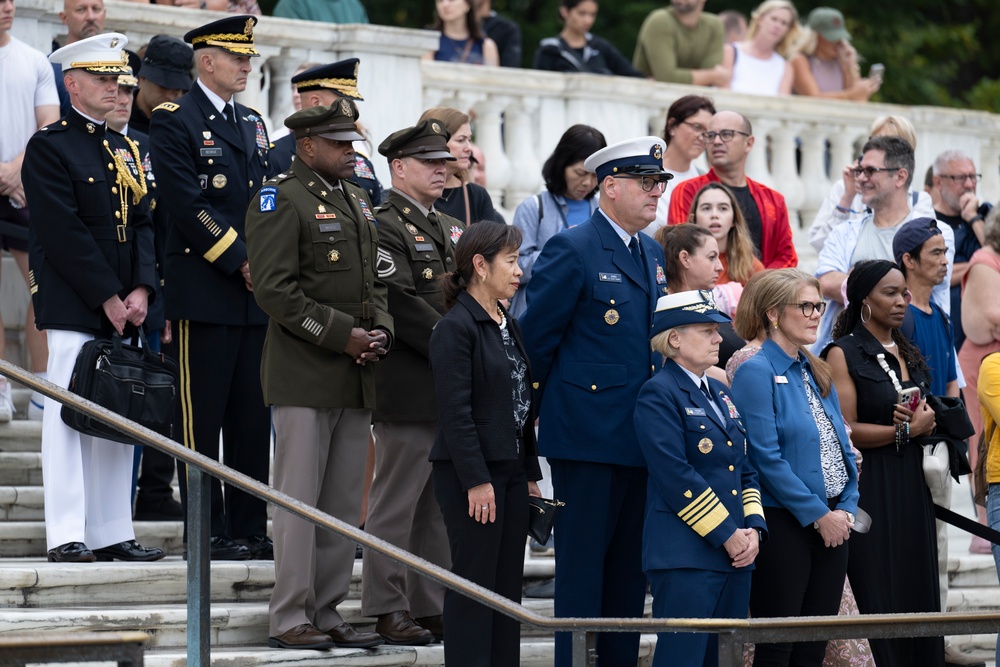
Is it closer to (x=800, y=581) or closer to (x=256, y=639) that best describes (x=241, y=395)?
(x=256, y=639)

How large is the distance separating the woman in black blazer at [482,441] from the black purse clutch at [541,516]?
45mm

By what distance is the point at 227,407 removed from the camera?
24.0 ft

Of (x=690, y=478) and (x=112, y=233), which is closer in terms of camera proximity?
(x=690, y=478)

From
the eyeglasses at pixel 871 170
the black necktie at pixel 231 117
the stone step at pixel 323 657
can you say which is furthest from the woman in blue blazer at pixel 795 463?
the black necktie at pixel 231 117

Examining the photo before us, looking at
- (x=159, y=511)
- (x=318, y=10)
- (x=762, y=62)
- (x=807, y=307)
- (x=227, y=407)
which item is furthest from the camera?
(x=762, y=62)

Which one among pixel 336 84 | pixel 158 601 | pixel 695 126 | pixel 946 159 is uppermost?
pixel 336 84

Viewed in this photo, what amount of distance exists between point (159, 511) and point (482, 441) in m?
2.15

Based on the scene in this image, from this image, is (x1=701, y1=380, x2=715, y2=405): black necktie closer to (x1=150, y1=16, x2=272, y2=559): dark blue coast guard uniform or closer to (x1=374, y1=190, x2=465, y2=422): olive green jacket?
(x1=374, y1=190, x2=465, y2=422): olive green jacket

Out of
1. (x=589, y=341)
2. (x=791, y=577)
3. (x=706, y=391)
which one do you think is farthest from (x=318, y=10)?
(x=791, y=577)

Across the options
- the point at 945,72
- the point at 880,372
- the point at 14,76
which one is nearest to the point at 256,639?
the point at 880,372

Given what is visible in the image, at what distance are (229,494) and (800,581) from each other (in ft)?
7.78

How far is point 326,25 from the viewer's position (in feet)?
32.4

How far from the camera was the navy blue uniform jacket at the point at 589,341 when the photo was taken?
A: 21.6ft

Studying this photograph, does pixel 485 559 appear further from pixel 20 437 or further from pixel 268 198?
pixel 20 437
